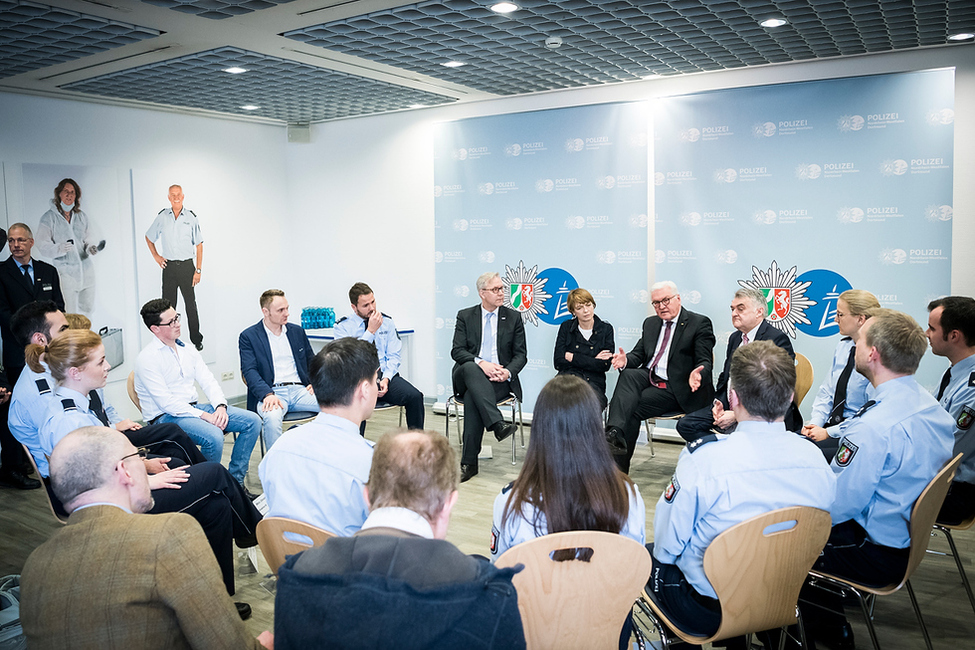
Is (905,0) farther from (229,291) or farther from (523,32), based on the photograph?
(229,291)

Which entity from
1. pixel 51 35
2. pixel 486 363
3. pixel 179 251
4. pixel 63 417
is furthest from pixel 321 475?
pixel 179 251

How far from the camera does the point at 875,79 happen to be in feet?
17.2

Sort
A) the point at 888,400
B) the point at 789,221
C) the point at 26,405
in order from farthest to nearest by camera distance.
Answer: the point at 789,221, the point at 26,405, the point at 888,400

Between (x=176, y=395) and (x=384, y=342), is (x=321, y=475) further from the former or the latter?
(x=384, y=342)

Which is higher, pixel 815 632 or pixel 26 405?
pixel 26 405

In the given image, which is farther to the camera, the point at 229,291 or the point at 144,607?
the point at 229,291

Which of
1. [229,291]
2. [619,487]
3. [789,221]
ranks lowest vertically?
[619,487]

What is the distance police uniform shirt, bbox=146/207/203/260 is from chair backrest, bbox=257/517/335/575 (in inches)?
221

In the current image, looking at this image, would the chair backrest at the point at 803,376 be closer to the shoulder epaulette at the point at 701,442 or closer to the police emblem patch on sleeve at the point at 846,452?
the police emblem patch on sleeve at the point at 846,452

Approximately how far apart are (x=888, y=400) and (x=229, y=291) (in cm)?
661

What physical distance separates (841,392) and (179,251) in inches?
240

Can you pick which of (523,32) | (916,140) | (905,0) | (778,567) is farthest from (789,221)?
(778,567)

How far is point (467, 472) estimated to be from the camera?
5344 mm

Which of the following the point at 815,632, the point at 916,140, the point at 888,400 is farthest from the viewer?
the point at 916,140
